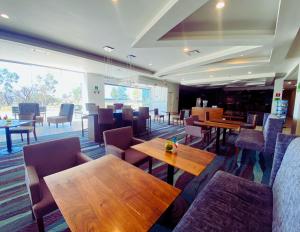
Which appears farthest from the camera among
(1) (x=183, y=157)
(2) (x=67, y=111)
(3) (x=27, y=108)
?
(2) (x=67, y=111)

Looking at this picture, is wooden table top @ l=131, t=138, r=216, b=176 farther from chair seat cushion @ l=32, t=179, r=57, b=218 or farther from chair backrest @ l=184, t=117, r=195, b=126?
chair backrest @ l=184, t=117, r=195, b=126

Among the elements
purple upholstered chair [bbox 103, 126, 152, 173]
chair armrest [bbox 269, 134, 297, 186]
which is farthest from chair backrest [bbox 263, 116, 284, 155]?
purple upholstered chair [bbox 103, 126, 152, 173]

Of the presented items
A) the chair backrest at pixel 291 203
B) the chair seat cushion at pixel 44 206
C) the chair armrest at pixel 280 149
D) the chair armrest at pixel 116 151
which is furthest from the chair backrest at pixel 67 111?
the chair backrest at pixel 291 203

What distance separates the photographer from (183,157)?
171 cm

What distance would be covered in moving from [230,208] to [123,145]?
169 centimetres

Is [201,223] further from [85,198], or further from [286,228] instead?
[85,198]

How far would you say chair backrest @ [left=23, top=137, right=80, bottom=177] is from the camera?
1.53m

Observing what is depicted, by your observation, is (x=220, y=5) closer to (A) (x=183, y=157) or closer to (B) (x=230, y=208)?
(A) (x=183, y=157)

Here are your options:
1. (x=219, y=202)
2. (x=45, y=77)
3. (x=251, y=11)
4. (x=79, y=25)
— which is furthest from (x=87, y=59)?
(x=219, y=202)

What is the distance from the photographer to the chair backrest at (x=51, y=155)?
60.3 inches

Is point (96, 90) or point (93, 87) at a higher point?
point (93, 87)

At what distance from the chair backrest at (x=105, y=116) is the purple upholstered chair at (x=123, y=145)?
6.15 feet

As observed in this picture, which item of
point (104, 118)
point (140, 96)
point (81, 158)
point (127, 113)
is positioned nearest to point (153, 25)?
point (81, 158)

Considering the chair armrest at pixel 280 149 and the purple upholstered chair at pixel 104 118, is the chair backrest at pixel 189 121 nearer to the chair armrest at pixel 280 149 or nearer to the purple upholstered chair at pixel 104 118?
the purple upholstered chair at pixel 104 118
